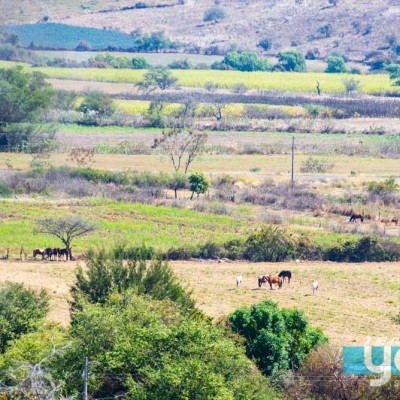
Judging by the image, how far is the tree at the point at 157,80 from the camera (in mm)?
99062

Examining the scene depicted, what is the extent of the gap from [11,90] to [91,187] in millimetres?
21262

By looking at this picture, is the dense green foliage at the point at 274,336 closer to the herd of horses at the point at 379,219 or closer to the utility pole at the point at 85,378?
the utility pole at the point at 85,378

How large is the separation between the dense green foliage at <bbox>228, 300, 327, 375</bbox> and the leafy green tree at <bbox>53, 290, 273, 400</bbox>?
214 centimetres

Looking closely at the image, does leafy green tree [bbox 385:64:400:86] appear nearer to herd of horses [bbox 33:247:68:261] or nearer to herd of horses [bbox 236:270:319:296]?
herd of horses [bbox 33:247:68:261]

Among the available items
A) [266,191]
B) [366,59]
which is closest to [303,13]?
[366,59]

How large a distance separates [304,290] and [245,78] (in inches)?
2862

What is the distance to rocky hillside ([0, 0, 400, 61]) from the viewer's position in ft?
459

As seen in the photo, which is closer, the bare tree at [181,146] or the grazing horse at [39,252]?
the grazing horse at [39,252]

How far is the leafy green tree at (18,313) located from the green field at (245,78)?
73.9 metres

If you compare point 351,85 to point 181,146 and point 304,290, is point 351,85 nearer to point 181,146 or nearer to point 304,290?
point 181,146

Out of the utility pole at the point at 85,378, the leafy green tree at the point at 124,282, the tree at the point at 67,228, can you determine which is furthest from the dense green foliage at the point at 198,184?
the utility pole at the point at 85,378

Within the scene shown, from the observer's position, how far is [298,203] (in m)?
50.9

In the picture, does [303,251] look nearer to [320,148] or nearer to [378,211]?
[378,211]

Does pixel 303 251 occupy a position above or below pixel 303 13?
below
